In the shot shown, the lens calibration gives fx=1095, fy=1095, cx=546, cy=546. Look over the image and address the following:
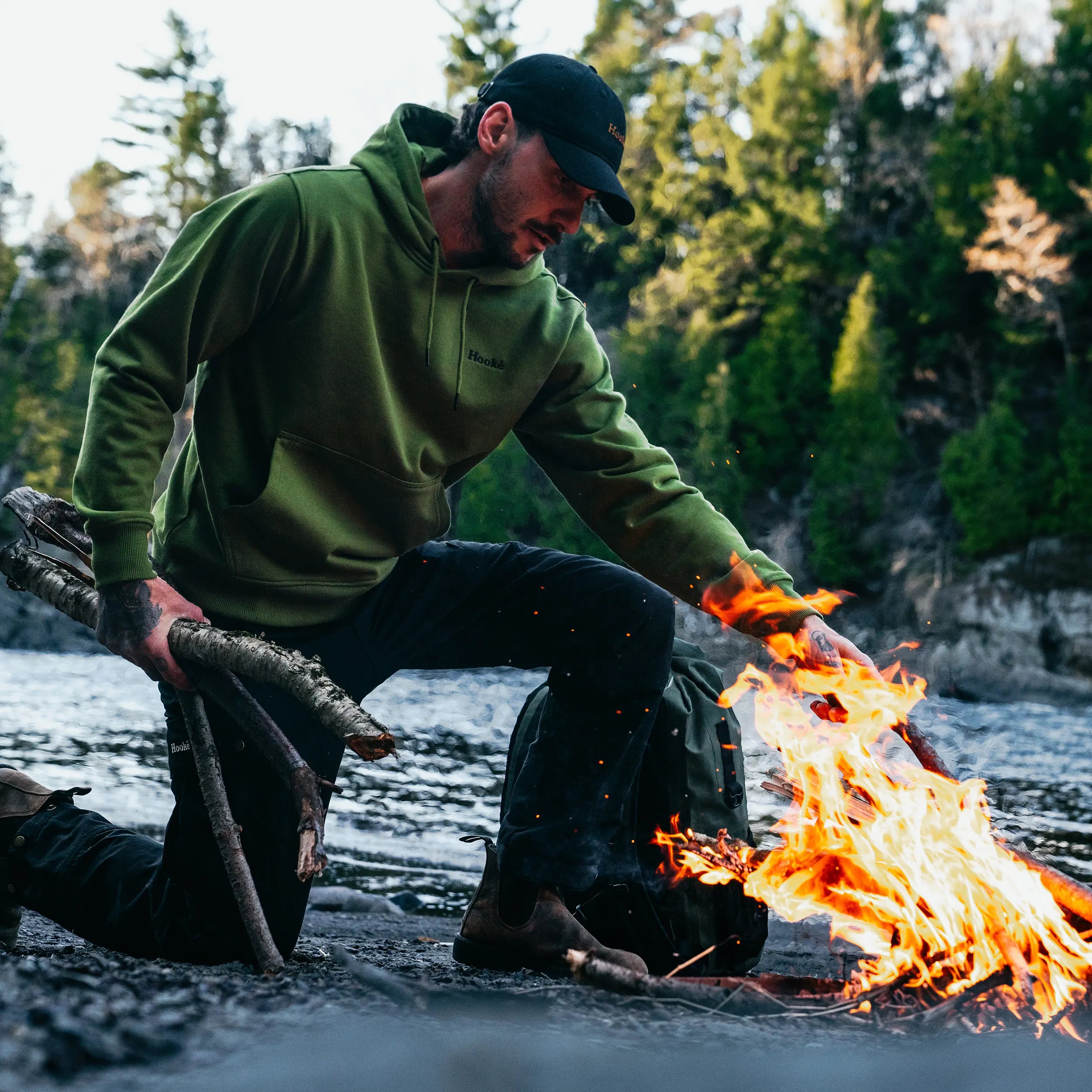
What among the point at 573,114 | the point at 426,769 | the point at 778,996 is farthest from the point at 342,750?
the point at 426,769

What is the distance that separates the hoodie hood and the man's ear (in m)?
0.20

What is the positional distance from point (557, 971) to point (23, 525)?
1802 mm

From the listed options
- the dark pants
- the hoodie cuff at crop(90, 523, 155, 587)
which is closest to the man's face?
the dark pants

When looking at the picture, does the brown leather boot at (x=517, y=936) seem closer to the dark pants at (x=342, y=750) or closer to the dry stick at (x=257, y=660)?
the dark pants at (x=342, y=750)

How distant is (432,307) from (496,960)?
1766 mm

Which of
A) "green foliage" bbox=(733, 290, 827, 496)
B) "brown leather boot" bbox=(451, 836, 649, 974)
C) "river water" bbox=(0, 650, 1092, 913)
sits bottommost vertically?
"river water" bbox=(0, 650, 1092, 913)

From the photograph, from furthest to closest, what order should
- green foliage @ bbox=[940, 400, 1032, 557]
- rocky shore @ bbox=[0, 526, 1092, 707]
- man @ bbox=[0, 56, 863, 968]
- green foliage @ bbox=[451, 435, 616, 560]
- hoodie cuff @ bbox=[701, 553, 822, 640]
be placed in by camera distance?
green foliage @ bbox=[451, 435, 616, 560]
green foliage @ bbox=[940, 400, 1032, 557]
rocky shore @ bbox=[0, 526, 1092, 707]
hoodie cuff @ bbox=[701, 553, 822, 640]
man @ bbox=[0, 56, 863, 968]

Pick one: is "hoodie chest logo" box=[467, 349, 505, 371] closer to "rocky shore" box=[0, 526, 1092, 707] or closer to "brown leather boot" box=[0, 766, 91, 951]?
"brown leather boot" box=[0, 766, 91, 951]

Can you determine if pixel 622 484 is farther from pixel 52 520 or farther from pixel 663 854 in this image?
pixel 52 520

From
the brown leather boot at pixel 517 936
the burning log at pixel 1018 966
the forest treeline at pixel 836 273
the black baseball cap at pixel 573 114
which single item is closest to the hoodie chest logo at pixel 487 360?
the black baseball cap at pixel 573 114

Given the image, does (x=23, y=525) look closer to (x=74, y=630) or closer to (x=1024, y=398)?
(x=74, y=630)

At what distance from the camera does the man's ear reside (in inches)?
114

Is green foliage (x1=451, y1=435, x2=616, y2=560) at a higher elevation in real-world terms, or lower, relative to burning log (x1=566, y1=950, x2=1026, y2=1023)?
higher

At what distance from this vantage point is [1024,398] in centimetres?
2906
